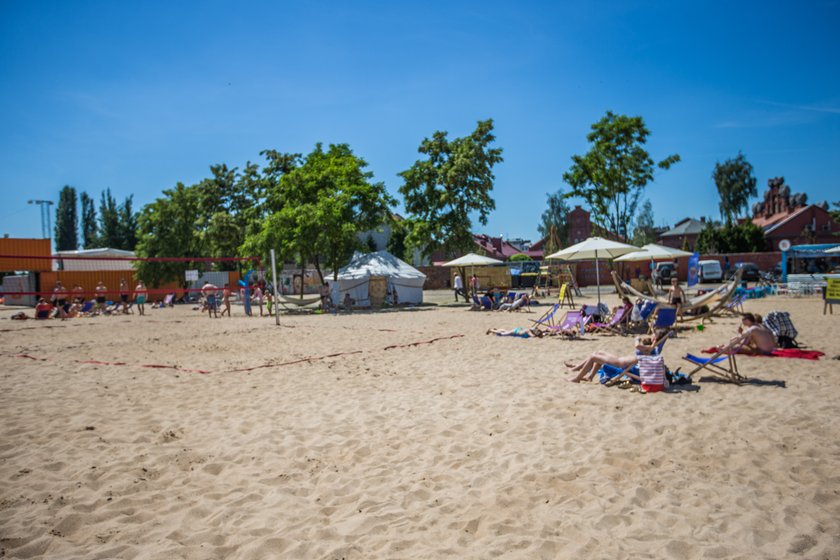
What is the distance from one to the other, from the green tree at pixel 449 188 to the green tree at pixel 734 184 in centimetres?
4622

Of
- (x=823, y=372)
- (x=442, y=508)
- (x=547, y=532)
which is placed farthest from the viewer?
(x=823, y=372)

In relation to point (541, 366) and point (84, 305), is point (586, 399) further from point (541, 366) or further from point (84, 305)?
point (84, 305)

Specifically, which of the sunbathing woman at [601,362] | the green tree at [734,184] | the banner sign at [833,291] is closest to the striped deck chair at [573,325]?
the sunbathing woman at [601,362]

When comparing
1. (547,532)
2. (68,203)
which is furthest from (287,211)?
(68,203)

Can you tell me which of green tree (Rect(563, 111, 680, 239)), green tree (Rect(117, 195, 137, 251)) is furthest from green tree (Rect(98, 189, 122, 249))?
green tree (Rect(563, 111, 680, 239))

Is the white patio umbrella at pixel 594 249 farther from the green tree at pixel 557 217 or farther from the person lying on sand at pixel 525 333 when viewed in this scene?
the green tree at pixel 557 217

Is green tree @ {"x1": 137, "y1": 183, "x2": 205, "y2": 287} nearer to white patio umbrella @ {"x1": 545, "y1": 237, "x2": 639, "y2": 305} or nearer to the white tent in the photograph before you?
the white tent

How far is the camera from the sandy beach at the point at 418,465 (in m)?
3.05

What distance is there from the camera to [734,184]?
194 feet

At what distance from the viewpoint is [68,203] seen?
6725cm

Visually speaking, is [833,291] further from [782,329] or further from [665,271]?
[665,271]

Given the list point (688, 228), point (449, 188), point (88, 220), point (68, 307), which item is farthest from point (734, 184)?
point (88, 220)

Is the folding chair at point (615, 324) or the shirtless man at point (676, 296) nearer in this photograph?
the folding chair at point (615, 324)

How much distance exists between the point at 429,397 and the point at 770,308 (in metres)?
15.4
